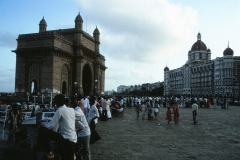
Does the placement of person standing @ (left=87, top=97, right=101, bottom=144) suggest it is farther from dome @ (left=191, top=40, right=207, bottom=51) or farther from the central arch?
dome @ (left=191, top=40, right=207, bottom=51)

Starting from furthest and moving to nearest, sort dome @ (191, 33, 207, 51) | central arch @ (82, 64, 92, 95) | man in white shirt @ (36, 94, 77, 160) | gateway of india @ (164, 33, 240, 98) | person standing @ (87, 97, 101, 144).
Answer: dome @ (191, 33, 207, 51), gateway of india @ (164, 33, 240, 98), central arch @ (82, 64, 92, 95), person standing @ (87, 97, 101, 144), man in white shirt @ (36, 94, 77, 160)

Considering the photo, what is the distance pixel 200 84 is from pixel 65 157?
103357 millimetres

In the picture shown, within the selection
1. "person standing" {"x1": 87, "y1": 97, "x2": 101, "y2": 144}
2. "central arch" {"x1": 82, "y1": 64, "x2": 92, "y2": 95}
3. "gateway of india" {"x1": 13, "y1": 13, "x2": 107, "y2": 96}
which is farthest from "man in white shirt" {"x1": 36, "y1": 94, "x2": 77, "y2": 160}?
"central arch" {"x1": 82, "y1": 64, "x2": 92, "y2": 95}

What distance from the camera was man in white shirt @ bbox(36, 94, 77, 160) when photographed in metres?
3.89

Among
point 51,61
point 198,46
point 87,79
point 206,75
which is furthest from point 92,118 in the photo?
point 198,46

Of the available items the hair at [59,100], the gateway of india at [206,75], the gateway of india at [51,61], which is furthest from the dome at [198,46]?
the hair at [59,100]

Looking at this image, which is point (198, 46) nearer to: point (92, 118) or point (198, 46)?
point (198, 46)

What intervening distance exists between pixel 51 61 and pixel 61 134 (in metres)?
32.6

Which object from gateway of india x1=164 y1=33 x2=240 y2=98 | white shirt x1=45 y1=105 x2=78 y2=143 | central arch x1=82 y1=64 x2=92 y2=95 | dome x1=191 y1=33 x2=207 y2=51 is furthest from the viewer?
dome x1=191 y1=33 x2=207 y2=51

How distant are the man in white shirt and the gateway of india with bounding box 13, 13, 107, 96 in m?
29.4

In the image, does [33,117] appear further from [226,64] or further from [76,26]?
[226,64]

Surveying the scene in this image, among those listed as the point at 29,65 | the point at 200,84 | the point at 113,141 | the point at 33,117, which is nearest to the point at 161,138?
the point at 113,141

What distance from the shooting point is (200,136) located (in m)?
9.85

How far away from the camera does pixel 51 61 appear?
3512 cm
